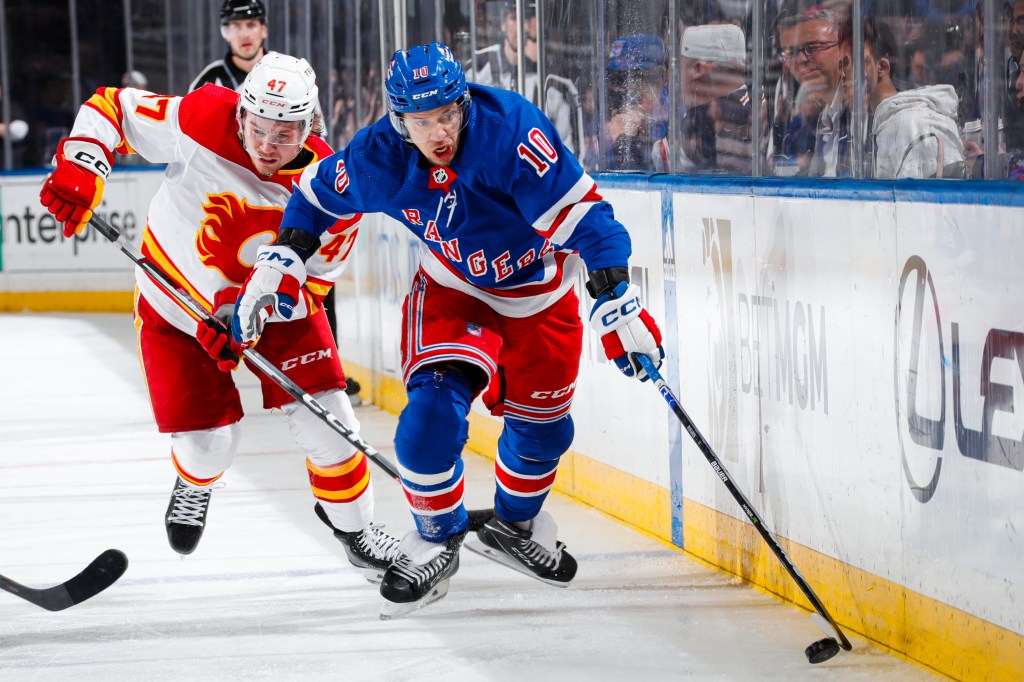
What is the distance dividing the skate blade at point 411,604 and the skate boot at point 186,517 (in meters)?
0.65

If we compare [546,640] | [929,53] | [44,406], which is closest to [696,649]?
[546,640]

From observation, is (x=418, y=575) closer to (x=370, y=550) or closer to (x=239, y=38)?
(x=370, y=550)

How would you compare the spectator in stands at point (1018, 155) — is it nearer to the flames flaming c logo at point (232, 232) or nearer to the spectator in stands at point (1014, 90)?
the spectator in stands at point (1014, 90)

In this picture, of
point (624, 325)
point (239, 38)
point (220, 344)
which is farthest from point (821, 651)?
point (239, 38)

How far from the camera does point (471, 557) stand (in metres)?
3.89

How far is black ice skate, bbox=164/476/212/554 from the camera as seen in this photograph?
3.57 m

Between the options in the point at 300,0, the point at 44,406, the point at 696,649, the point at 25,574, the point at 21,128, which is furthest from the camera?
the point at 21,128

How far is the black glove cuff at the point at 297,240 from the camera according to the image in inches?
127

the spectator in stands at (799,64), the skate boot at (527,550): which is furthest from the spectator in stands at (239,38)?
the skate boot at (527,550)

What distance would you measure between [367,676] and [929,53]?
5.42 feet

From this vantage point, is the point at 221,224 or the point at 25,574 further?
the point at 25,574

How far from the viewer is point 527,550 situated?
3.33 m

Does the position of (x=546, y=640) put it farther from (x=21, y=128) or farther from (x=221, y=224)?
(x=21, y=128)

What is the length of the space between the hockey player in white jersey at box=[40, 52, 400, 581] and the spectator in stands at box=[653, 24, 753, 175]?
1.00 m
